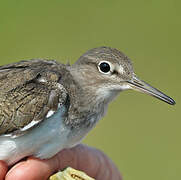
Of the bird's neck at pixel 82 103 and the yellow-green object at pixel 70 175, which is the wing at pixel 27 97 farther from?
the yellow-green object at pixel 70 175

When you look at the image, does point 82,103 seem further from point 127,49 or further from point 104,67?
point 127,49

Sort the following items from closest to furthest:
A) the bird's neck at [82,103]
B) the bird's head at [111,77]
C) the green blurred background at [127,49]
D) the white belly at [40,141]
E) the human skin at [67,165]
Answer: the white belly at [40,141], the human skin at [67,165], the bird's neck at [82,103], the bird's head at [111,77], the green blurred background at [127,49]

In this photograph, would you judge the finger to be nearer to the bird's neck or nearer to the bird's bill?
the bird's neck

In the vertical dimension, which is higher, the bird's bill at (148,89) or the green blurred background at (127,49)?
the bird's bill at (148,89)

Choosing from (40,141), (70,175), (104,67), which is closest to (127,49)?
(104,67)

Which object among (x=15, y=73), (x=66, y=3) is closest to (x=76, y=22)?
(x=66, y=3)

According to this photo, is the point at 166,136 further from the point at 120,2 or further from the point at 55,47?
the point at 120,2

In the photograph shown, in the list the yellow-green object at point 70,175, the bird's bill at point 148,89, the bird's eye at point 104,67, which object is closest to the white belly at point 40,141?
the yellow-green object at point 70,175
